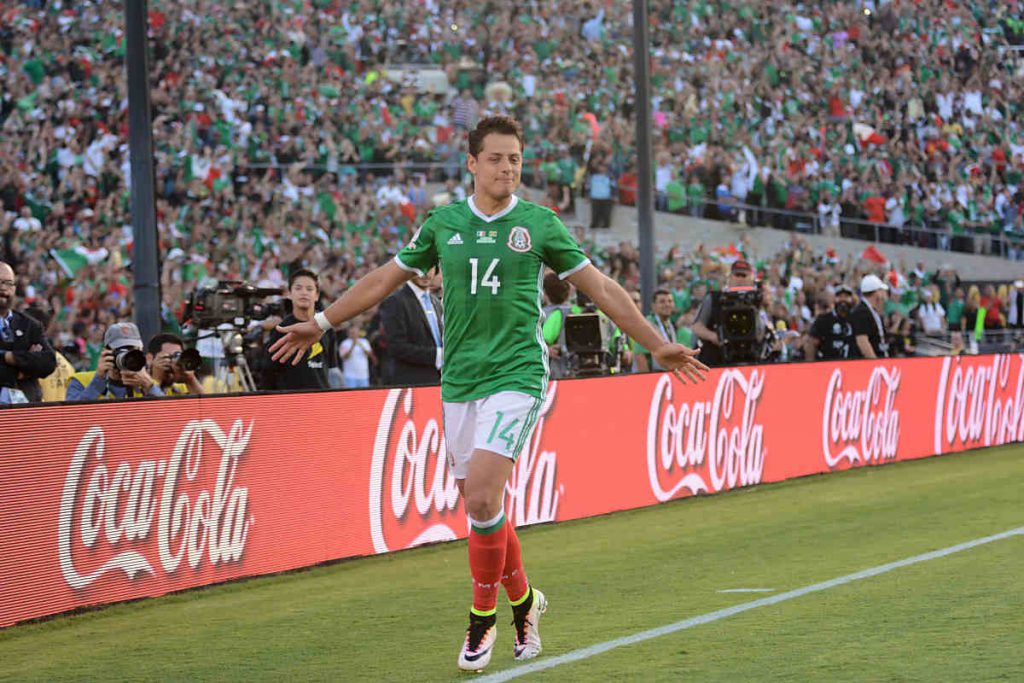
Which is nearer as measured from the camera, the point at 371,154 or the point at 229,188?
the point at 229,188

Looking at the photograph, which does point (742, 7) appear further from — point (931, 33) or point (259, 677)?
point (259, 677)

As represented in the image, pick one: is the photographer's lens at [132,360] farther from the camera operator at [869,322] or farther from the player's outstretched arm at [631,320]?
the camera operator at [869,322]

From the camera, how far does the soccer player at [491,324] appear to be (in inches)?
258

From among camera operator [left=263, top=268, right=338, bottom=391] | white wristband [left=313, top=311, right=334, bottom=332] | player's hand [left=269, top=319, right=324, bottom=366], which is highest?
white wristband [left=313, top=311, right=334, bottom=332]

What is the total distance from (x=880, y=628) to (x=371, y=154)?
21.9m

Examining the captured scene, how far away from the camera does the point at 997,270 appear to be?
3216 cm

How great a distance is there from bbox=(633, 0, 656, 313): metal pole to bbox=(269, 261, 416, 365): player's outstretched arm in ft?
34.9

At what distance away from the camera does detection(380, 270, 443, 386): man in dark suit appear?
12516mm

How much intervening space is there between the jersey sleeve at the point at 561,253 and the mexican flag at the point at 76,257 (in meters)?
17.2

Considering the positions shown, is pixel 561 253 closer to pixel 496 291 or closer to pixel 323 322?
pixel 496 291

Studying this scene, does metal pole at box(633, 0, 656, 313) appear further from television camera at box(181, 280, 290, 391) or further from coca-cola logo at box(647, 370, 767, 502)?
television camera at box(181, 280, 290, 391)

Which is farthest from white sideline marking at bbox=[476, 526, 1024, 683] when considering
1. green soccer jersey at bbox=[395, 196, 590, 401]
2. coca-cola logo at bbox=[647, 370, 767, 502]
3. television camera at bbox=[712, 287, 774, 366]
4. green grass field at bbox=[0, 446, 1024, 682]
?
television camera at bbox=[712, 287, 774, 366]

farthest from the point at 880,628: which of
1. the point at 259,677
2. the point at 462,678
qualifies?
the point at 259,677

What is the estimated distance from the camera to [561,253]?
6.64 metres
